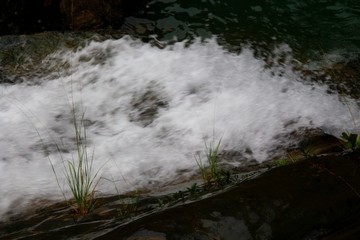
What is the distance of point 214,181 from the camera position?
348 centimetres

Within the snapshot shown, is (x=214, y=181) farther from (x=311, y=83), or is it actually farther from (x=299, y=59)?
(x=299, y=59)

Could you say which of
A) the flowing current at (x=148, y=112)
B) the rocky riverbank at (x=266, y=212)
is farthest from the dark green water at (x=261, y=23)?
the rocky riverbank at (x=266, y=212)

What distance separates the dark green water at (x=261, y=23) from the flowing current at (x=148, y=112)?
13.5 inches

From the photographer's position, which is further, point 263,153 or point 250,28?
point 250,28

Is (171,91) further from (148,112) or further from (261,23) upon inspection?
(261,23)

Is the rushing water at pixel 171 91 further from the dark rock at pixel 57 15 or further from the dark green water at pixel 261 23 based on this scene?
the dark rock at pixel 57 15

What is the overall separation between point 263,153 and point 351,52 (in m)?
2.76

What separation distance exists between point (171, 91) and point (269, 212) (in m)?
3.20

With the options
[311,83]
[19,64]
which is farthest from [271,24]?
[19,64]

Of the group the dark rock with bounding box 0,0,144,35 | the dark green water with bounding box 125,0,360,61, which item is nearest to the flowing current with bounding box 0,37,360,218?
the dark green water with bounding box 125,0,360,61

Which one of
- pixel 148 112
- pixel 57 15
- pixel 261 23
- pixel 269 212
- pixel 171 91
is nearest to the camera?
pixel 269 212

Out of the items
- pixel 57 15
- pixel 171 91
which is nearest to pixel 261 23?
pixel 171 91

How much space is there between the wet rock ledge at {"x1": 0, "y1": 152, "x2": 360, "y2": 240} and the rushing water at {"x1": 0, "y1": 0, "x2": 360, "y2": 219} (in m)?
1.35

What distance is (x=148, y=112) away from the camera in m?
5.08
